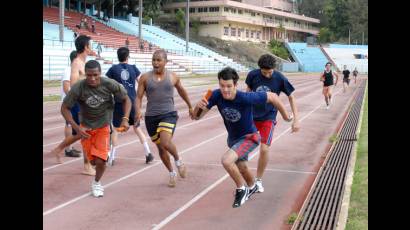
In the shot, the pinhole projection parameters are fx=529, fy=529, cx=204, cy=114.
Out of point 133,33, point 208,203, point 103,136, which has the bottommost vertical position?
point 208,203

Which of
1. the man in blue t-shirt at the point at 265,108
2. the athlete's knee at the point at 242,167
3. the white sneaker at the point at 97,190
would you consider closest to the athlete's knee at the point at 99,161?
the white sneaker at the point at 97,190

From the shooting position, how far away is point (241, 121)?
6355 millimetres

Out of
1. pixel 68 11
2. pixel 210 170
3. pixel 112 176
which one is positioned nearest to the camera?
pixel 112 176

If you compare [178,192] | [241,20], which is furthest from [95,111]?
[241,20]

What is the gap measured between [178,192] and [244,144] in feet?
4.17

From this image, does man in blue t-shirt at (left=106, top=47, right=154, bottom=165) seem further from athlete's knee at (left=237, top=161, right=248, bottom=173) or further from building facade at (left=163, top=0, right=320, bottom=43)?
building facade at (left=163, top=0, right=320, bottom=43)

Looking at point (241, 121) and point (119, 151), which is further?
point (119, 151)

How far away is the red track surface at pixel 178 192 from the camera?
583 centimetres

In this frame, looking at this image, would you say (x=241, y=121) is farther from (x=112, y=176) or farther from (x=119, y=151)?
(x=119, y=151)

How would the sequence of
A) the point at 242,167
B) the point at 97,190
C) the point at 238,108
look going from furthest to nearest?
the point at 97,190
the point at 242,167
the point at 238,108

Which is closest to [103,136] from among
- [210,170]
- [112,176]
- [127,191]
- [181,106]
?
[127,191]

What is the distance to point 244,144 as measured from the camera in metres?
6.39

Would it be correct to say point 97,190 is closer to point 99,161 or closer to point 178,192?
point 99,161
